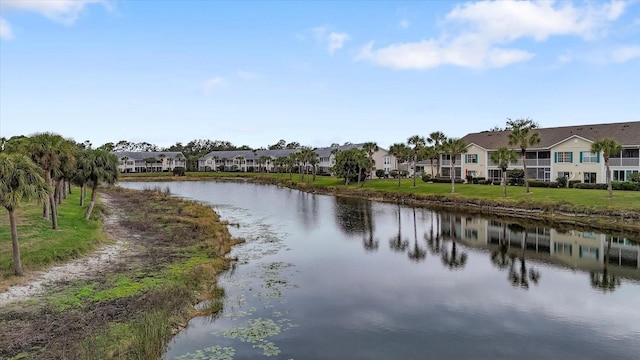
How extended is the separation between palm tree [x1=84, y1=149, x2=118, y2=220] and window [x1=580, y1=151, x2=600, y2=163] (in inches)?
2247

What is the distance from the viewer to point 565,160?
63.6m

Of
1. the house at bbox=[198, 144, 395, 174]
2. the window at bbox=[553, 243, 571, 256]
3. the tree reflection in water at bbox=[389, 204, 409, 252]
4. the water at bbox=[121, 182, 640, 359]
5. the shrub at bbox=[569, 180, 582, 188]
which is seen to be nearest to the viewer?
the water at bbox=[121, 182, 640, 359]

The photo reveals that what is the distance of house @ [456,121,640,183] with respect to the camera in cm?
5756

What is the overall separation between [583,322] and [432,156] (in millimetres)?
65766

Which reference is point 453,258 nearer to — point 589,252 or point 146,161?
point 589,252

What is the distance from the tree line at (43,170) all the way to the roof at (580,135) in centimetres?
5824

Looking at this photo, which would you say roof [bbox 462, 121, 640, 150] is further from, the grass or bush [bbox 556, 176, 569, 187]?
the grass

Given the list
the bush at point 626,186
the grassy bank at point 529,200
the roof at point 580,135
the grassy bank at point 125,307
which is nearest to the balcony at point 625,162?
the roof at point 580,135

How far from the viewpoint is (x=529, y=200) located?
5144 cm

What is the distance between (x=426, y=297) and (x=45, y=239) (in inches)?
862

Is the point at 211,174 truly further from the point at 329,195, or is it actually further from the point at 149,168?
the point at 329,195

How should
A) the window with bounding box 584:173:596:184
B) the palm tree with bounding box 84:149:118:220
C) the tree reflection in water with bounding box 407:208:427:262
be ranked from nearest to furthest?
the tree reflection in water with bounding box 407:208:427:262
the palm tree with bounding box 84:149:118:220
the window with bounding box 584:173:596:184

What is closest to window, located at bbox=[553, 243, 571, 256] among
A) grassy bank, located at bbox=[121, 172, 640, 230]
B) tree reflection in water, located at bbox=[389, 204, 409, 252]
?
grassy bank, located at bbox=[121, 172, 640, 230]

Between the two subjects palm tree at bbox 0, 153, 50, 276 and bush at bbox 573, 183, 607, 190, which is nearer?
palm tree at bbox 0, 153, 50, 276
